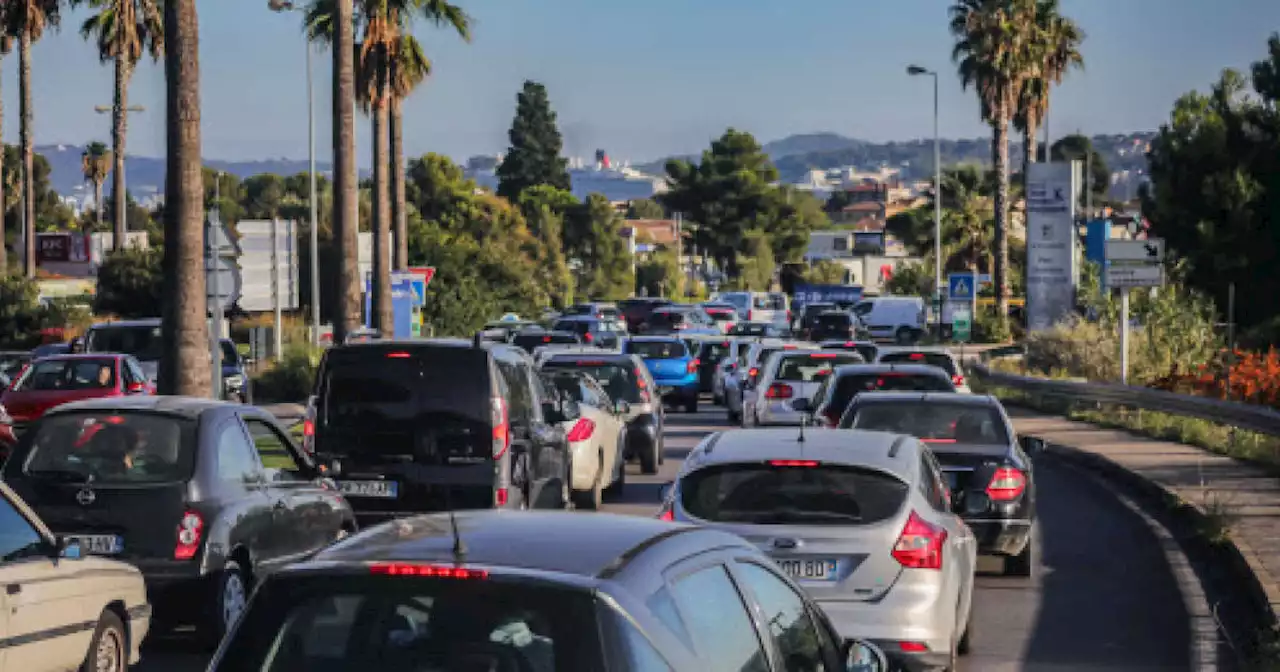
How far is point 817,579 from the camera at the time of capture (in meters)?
10.4

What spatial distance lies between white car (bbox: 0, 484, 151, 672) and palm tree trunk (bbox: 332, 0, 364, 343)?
26147 mm

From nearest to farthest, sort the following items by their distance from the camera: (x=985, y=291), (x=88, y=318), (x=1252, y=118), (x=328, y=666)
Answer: (x=328, y=666)
(x=1252, y=118)
(x=88, y=318)
(x=985, y=291)

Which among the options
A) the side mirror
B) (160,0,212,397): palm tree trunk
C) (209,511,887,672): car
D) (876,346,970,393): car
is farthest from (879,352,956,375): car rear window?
(209,511,887,672): car

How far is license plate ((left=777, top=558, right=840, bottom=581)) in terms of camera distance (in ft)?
34.1

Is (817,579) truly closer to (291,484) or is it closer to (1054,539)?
(291,484)

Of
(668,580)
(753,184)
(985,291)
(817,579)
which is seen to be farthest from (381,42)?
(753,184)

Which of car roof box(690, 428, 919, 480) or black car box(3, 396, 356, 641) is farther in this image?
black car box(3, 396, 356, 641)

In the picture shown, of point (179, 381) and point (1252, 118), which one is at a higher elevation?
point (1252, 118)

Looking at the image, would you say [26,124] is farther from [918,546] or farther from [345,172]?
[918,546]

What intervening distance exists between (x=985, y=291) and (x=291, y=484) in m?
87.4

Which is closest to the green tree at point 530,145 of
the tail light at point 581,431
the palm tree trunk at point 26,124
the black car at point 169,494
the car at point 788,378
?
the palm tree trunk at point 26,124

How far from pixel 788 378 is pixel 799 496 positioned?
1881 centimetres

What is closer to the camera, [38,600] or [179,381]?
[38,600]

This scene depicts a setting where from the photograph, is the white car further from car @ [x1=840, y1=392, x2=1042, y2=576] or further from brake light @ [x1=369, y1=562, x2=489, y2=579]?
car @ [x1=840, y1=392, x2=1042, y2=576]
